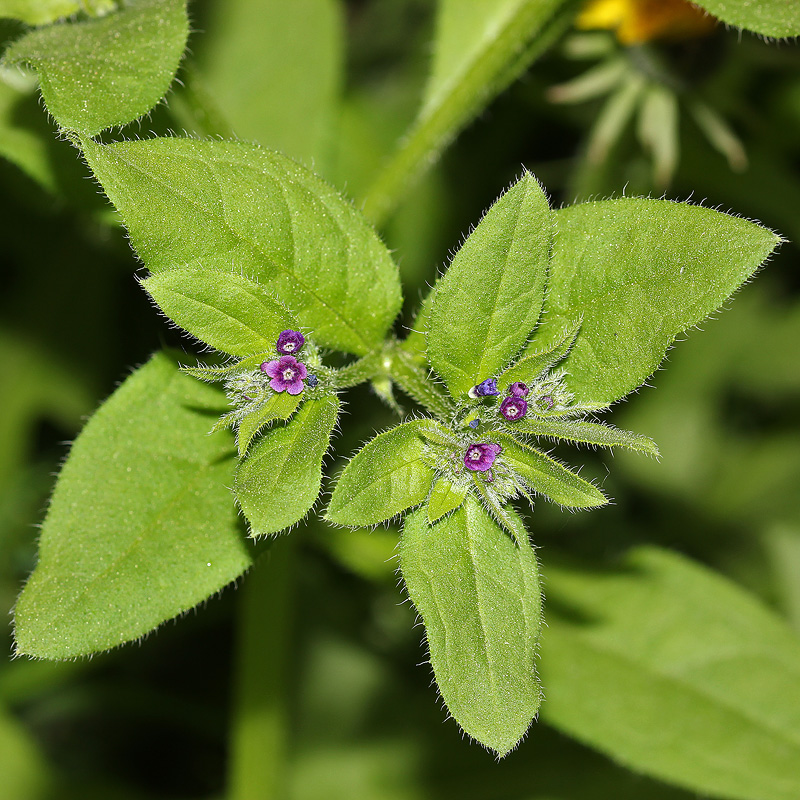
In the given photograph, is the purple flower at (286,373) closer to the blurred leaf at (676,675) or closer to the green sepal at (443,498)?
the green sepal at (443,498)

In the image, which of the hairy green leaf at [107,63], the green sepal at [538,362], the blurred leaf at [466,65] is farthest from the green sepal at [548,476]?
the blurred leaf at [466,65]

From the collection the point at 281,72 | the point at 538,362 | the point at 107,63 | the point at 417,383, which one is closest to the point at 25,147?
the point at 107,63

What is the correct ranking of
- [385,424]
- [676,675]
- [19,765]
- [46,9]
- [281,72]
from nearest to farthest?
1. [46,9]
2. [676,675]
3. [281,72]
4. [19,765]
5. [385,424]

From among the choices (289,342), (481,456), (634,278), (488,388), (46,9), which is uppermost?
(46,9)

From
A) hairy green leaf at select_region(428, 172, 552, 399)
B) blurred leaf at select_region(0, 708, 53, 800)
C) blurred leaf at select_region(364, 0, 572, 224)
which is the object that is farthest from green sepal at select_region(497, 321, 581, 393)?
blurred leaf at select_region(0, 708, 53, 800)

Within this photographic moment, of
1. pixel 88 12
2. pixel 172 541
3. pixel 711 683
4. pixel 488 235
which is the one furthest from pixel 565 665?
pixel 88 12

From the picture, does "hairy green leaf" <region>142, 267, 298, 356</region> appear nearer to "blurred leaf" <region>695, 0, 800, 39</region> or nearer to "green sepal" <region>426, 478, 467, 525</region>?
"green sepal" <region>426, 478, 467, 525</region>

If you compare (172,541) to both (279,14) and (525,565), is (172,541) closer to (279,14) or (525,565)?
(525,565)

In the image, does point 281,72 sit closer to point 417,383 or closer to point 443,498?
point 417,383
